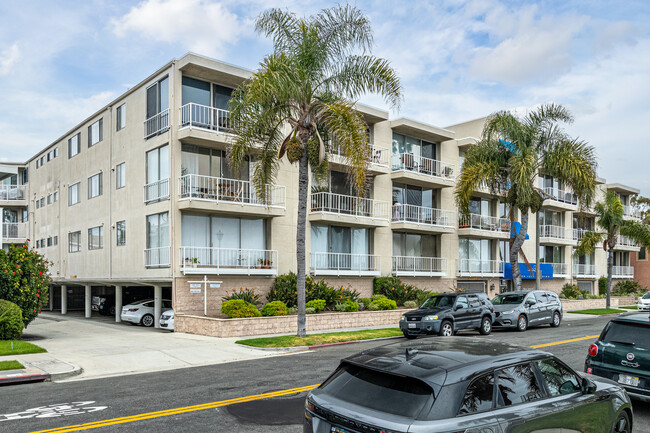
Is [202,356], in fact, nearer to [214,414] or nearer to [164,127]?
[214,414]

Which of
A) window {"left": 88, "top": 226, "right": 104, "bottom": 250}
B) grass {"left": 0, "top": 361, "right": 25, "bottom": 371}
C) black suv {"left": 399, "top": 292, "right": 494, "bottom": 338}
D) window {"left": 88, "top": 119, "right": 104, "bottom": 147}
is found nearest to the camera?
grass {"left": 0, "top": 361, "right": 25, "bottom": 371}

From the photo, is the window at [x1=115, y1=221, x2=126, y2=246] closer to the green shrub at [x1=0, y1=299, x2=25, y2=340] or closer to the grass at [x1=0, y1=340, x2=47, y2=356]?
the green shrub at [x1=0, y1=299, x2=25, y2=340]

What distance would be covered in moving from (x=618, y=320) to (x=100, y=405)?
8.88m

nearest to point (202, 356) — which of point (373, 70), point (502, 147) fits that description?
point (373, 70)

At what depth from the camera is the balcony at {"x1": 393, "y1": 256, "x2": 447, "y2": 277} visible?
3173 centimetres

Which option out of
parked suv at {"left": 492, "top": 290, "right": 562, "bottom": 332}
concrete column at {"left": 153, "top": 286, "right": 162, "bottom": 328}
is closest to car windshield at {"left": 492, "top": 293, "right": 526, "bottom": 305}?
parked suv at {"left": 492, "top": 290, "right": 562, "bottom": 332}

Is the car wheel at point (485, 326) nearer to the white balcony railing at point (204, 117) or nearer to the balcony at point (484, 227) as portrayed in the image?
the white balcony railing at point (204, 117)

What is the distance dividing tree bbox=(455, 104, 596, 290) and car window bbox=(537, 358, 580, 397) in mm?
22732

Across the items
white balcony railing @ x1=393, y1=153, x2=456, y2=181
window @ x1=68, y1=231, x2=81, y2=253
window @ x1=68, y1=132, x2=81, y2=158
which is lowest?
window @ x1=68, y1=231, x2=81, y2=253

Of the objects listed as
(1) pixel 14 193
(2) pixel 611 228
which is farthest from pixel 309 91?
(1) pixel 14 193

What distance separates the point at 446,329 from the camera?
1998 cm

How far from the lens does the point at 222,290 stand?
23.9 metres

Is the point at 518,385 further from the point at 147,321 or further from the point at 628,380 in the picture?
the point at 147,321

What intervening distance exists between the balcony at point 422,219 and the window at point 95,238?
1580 cm
